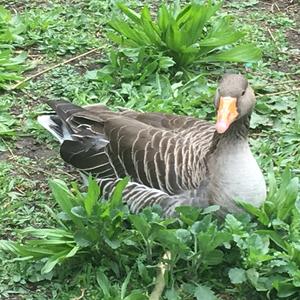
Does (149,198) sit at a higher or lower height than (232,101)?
lower

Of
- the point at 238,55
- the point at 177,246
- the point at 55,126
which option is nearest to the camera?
the point at 177,246

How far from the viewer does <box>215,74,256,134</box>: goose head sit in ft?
14.4

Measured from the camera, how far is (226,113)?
4.39 metres

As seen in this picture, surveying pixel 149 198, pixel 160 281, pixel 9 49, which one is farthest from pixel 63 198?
pixel 9 49

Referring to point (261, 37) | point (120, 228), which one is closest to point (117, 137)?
point (120, 228)

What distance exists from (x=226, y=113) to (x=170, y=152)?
0.48 m

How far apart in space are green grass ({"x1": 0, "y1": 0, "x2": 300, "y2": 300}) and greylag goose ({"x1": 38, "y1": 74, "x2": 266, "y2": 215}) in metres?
0.16

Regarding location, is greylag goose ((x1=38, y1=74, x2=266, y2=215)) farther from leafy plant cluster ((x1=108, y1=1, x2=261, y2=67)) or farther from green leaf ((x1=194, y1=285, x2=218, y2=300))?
leafy plant cluster ((x1=108, y1=1, x2=261, y2=67))

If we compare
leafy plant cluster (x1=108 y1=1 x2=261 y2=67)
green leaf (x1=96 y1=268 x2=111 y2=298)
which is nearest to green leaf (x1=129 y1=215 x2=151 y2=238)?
green leaf (x1=96 y1=268 x2=111 y2=298)

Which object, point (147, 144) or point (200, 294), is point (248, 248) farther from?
point (147, 144)

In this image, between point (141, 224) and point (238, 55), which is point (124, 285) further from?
point (238, 55)

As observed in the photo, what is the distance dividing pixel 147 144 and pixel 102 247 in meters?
0.66

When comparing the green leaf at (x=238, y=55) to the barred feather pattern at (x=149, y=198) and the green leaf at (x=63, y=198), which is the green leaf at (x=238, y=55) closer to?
the barred feather pattern at (x=149, y=198)

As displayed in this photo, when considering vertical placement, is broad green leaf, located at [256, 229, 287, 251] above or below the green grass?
above
